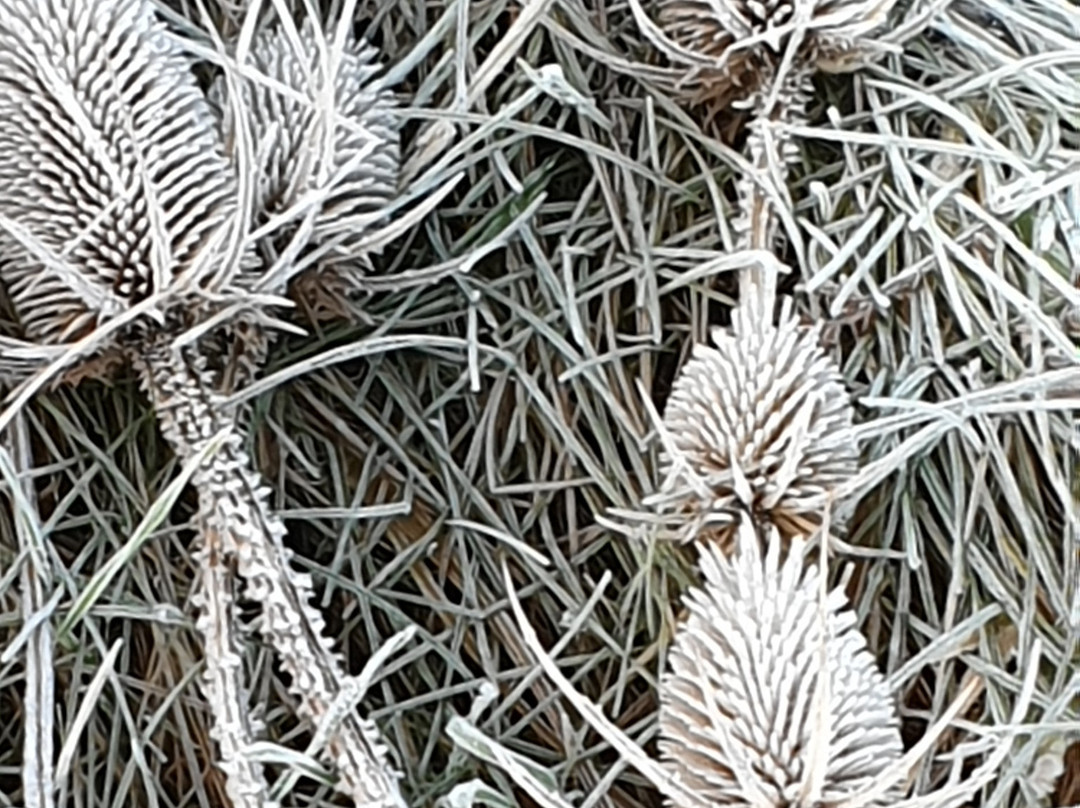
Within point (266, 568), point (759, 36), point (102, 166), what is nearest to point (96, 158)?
point (102, 166)

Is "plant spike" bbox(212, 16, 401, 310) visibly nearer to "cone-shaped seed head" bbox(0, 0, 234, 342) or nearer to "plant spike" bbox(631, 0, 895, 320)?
"cone-shaped seed head" bbox(0, 0, 234, 342)

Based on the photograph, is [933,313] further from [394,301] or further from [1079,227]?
[394,301]

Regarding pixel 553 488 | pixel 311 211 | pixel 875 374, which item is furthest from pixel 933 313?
pixel 311 211

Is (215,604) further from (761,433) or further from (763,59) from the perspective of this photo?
(763,59)

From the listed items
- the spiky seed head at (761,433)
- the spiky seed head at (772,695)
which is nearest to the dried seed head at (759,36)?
the spiky seed head at (761,433)

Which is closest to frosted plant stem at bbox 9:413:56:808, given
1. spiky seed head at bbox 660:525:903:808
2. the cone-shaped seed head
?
the cone-shaped seed head
